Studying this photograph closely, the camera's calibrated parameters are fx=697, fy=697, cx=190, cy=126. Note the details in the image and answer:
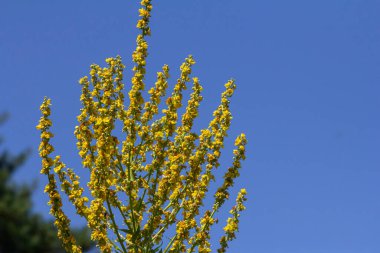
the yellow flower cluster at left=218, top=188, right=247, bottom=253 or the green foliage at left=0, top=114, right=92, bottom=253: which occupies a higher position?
the green foliage at left=0, top=114, right=92, bottom=253

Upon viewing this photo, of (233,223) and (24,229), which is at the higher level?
(24,229)

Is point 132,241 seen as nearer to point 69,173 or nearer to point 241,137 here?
point 69,173

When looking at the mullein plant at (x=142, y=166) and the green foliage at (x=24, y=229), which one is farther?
the green foliage at (x=24, y=229)

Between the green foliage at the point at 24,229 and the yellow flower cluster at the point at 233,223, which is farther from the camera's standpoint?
the green foliage at the point at 24,229

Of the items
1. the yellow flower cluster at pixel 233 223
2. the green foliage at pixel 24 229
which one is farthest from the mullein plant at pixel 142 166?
the green foliage at pixel 24 229

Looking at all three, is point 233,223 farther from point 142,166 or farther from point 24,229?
point 24,229

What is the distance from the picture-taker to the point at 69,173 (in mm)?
11109

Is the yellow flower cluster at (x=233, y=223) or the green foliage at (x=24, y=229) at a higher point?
the green foliage at (x=24, y=229)

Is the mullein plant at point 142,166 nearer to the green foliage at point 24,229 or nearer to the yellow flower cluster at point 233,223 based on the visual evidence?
the yellow flower cluster at point 233,223

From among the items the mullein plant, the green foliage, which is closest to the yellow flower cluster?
the mullein plant

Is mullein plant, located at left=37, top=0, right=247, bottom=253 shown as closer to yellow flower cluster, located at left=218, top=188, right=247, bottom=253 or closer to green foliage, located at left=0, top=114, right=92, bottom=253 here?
yellow flower cluster, located at left=218, top=188, right=247, bottom=253

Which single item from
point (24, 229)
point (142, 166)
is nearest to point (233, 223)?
point (142, 166)

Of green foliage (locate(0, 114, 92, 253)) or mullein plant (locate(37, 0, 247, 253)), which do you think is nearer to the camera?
mullein plant (locate(37, 0, 247, 253))

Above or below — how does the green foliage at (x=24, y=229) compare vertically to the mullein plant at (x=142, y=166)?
above
